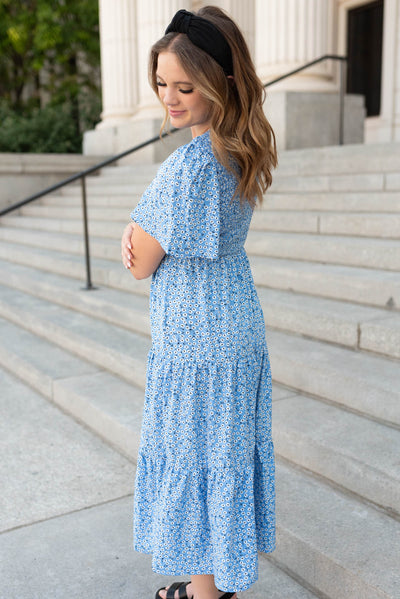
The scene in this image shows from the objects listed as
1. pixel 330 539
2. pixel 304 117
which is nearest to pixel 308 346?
pixel 330 539

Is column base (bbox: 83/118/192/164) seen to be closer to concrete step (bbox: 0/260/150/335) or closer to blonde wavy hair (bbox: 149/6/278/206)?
concrete step (bbox: 0/260/150/335)

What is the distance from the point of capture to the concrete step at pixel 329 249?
4.04 metres

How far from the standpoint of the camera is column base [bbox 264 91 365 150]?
313 inches

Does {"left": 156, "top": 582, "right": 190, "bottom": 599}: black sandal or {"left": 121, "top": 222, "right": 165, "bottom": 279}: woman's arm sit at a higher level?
{"left": 121, "top": 222, "right": 165, "bottom": 279}: woman's arm

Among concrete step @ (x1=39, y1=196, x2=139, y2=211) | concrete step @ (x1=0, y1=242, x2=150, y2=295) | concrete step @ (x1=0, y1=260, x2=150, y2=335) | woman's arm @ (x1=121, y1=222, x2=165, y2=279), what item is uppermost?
woman's arm @ (x1=121, y1=222, x2=165, y2=279)

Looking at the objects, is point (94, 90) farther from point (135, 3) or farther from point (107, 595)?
point (107, 595)

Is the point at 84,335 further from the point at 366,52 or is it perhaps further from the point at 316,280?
the point at 366,52

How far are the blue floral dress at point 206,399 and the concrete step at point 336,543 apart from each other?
1.42 ft

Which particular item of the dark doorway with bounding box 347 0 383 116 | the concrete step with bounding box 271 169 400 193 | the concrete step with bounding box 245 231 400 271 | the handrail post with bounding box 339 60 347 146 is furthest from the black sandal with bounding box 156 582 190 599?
the dark doorway with bounding box 347 0 383 116

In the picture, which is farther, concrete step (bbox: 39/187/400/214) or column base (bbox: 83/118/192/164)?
column base (bbox: 83/118/192/164)

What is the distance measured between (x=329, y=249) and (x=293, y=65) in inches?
181

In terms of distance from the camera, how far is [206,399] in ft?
5.77

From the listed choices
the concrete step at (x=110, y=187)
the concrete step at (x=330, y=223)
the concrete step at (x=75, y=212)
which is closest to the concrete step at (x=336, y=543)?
the concrete step at (x=330, y=223)

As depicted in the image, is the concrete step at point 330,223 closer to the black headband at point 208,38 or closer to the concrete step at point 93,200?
the concrete step at point 93,200
